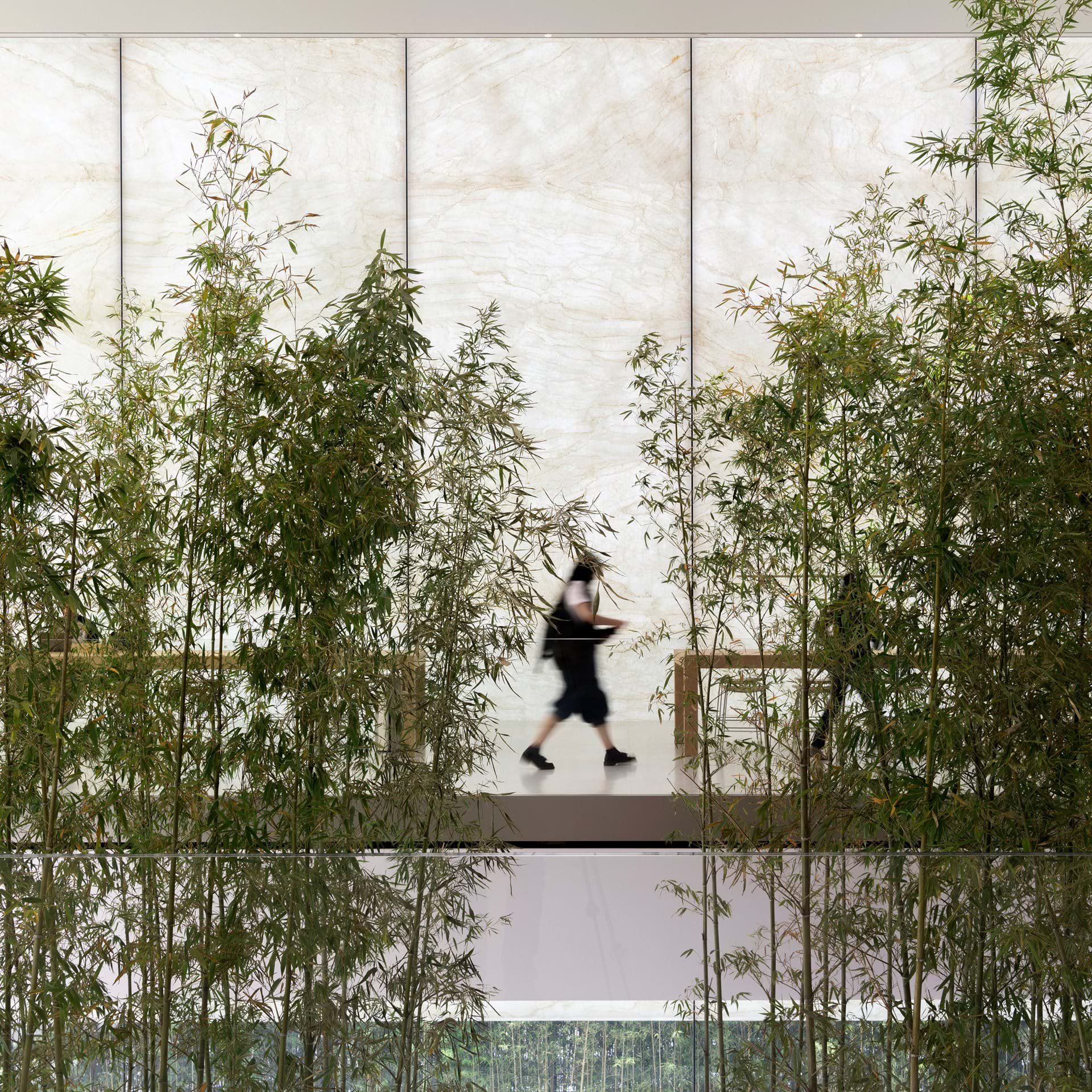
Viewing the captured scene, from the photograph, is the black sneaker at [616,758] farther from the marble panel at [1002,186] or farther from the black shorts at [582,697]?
the marble panel at [1002,186]

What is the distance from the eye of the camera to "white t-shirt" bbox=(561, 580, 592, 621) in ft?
24.3

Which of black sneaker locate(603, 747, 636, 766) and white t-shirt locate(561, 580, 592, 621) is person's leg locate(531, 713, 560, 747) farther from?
white t-shirt locate(561, 580, 592, 621)

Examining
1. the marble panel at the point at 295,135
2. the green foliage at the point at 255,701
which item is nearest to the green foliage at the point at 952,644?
the green foliage at the point at 255,701

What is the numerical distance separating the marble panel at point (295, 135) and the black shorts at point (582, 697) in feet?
16.3

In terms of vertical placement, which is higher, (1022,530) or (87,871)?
(1022,530)

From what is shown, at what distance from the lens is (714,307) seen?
30.7 feet

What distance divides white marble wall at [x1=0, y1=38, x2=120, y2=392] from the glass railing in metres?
7.65

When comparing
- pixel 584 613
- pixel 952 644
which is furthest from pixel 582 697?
pixel 952 644

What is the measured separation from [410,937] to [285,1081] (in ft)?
1.55

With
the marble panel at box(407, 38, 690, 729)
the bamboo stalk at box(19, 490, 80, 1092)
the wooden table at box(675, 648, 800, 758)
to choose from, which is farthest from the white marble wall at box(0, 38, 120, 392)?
the bamboo stalk at box(19, 490, 80, 1092)

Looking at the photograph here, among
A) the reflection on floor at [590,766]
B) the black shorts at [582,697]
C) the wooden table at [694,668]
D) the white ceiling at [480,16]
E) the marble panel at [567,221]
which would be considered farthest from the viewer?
the marble panel at [567,221]

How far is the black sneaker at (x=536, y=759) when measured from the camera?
5.78 m

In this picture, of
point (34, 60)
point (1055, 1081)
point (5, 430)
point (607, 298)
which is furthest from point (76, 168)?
point (1055, 1081)

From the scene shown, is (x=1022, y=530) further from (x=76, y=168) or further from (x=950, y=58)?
(x=76, y=168)
